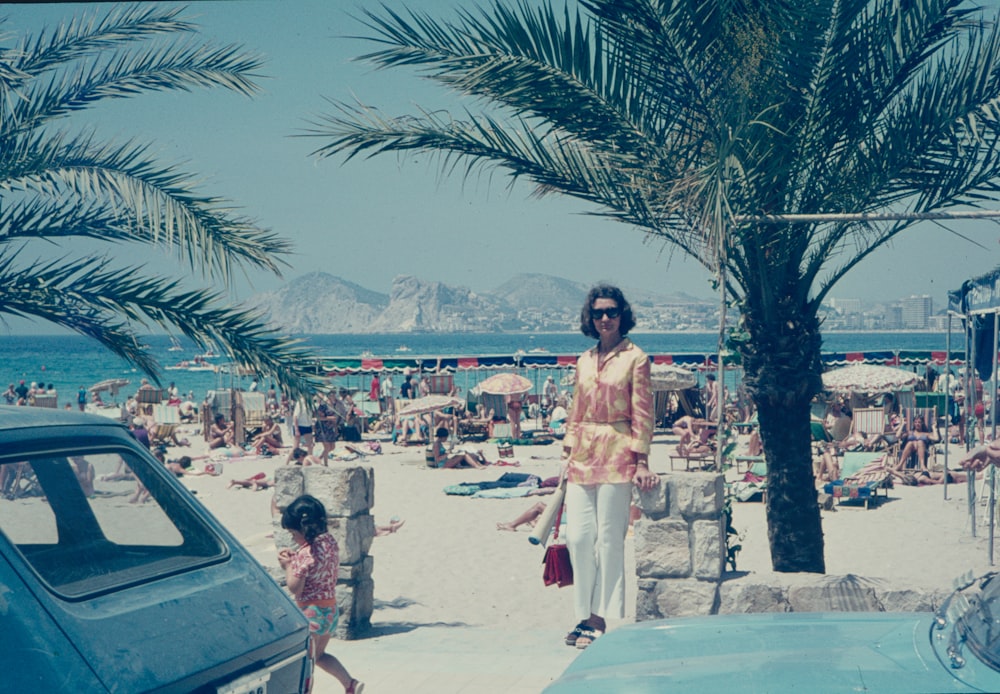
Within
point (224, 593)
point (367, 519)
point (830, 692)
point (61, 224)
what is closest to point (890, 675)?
point (830, 692)

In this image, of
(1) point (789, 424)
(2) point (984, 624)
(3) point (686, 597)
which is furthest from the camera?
(1) point (789, 424)

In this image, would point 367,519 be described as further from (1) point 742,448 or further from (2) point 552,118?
(1) point 742,448

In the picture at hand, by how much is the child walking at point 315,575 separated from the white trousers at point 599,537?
1.28m

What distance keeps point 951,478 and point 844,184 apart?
10.5 metres

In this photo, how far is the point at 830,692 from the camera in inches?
91.3

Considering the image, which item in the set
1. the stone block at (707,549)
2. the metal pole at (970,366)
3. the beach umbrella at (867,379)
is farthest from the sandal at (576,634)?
the beach umbrella at (867,379)

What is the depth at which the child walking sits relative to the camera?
5.05 meters

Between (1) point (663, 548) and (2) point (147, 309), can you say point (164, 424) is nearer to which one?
(2) point (147, 309)

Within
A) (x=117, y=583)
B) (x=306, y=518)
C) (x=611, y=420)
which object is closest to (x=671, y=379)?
(x=611, y=420)

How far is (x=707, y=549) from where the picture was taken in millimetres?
5488

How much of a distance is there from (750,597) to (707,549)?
0.35m

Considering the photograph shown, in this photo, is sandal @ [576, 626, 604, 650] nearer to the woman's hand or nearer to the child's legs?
the woman's hand

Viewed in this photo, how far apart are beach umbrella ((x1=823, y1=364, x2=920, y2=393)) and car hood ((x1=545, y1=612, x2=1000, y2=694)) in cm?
1995

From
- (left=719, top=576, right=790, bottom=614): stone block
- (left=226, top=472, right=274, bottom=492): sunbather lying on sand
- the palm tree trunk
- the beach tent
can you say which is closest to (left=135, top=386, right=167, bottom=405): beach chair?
(left=226, top=472, right=274, bottom=492): sunbather lying on sand
